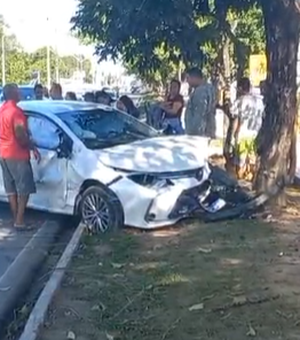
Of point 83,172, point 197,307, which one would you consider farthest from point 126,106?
point 197,307

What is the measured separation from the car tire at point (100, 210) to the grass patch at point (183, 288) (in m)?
0.40

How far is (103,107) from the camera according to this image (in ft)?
42.0

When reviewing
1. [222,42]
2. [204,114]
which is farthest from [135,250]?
[222,42]

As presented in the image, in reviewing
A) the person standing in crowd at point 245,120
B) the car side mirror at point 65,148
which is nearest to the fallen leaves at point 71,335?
the car side mirror at point 65,148

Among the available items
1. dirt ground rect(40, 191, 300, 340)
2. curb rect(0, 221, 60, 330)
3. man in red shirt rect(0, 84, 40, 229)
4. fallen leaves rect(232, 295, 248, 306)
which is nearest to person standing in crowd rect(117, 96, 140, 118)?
man in red shirt rect(0, 84, 40, 229)

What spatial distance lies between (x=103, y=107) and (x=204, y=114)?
188 centimetres

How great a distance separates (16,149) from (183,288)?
4.48 m

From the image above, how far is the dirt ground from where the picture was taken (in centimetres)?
649

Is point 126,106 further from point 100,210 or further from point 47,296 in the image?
point 47,296

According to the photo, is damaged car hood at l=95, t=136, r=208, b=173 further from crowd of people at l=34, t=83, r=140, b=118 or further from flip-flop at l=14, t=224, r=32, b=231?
crowd of people at l=34, t=83, r=140, b=118

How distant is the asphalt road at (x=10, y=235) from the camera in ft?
32.6

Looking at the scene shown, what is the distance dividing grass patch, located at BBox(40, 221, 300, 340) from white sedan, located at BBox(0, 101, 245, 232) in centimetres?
43

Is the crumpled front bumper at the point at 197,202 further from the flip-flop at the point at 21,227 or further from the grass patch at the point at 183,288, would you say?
the flip-flop at the point at 21,227

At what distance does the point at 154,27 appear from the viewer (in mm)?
14836
